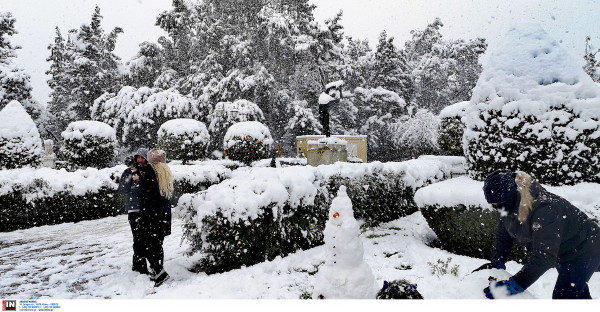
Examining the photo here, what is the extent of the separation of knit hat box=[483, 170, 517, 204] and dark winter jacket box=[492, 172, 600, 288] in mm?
66

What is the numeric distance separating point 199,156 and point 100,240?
245 inches

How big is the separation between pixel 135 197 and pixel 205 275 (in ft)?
3.40

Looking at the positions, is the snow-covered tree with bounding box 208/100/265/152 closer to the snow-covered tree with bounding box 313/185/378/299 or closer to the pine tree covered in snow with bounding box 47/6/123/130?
the pine tree covered in snow with bounding box 47/6/123/130

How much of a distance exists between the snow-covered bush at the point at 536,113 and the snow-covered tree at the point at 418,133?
14.1m

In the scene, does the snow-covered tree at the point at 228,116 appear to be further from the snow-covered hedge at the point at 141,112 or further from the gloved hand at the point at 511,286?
the gloved hand at the point at 511,286

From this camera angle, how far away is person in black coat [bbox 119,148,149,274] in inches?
128

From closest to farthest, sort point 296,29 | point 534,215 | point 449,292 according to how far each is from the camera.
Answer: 1. point 534,215
2. point 449,292
3. point 296,29

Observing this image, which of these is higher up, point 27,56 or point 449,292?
point 27,56

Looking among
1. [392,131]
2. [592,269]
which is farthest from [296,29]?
[392,131]

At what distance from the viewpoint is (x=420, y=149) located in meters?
18.2

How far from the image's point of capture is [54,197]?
5.85 m

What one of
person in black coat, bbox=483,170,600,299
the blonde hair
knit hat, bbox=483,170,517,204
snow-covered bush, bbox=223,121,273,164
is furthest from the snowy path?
snow-covered bush, bbox=223,121,273,164

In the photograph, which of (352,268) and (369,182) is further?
(369,182)

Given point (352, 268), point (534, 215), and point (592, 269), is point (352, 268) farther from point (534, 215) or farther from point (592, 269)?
point (592, 269)
